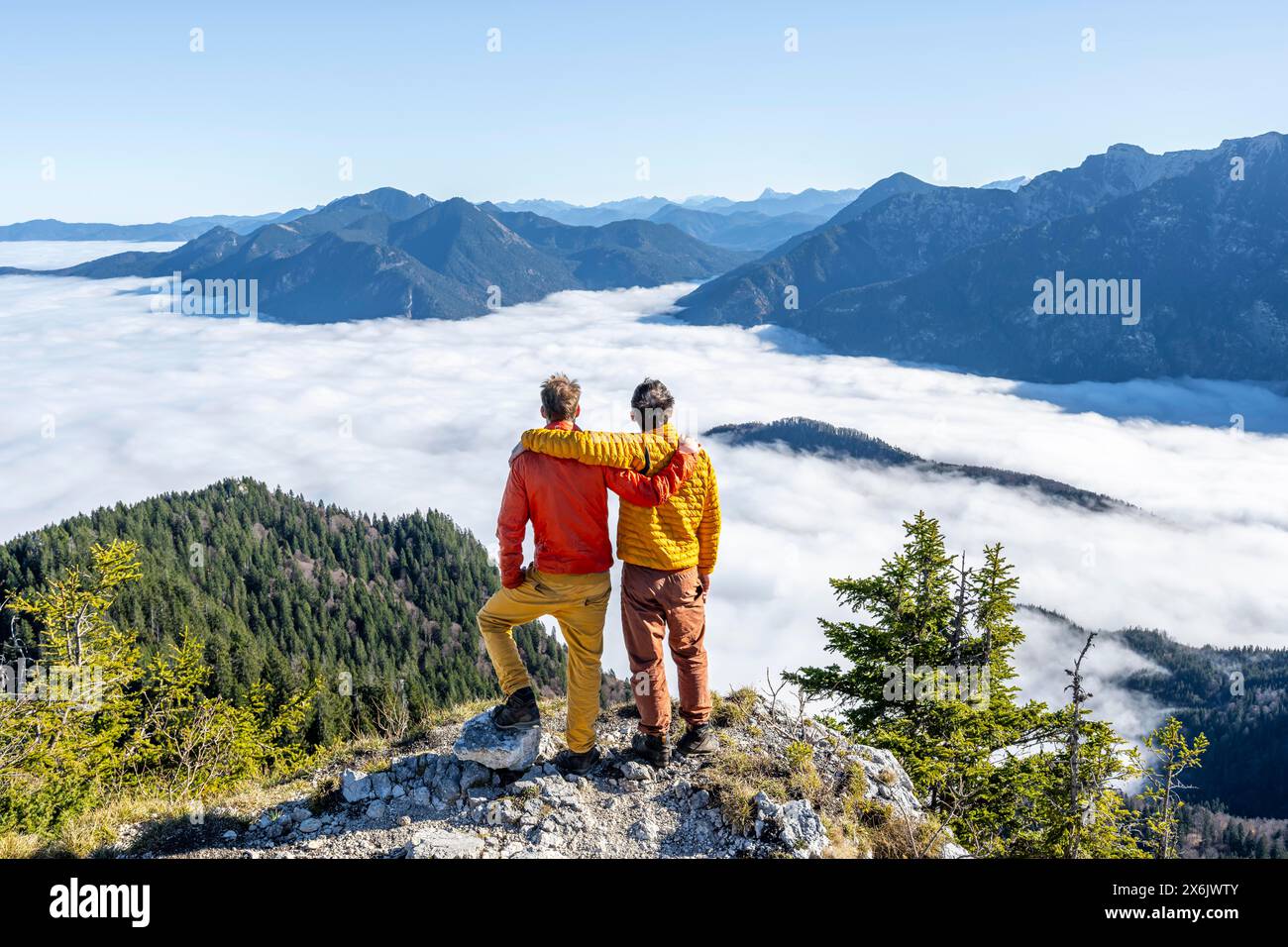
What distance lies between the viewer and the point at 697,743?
9.66 m

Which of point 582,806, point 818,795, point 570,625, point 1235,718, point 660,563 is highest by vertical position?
point 660,563

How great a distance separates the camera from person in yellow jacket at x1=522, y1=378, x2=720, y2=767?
8398 mm

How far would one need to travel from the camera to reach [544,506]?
839 centimetres

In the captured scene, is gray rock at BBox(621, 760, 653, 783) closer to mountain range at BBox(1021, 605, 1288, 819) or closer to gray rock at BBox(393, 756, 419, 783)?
gray rock at BBox(393, 756, 419, 783)

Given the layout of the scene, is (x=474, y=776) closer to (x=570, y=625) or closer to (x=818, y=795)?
(x=570, y=625)

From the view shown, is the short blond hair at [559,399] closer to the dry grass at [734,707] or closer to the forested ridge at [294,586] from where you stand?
the dry grass at [734,707]

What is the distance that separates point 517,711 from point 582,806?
4.99 ft

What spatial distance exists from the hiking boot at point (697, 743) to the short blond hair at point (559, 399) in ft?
15.4

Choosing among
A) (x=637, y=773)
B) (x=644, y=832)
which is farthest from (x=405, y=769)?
(x=644, y=832)

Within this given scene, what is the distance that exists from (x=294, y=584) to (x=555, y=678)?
48054 mm

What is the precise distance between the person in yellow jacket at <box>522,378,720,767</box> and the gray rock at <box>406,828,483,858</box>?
259 cm
